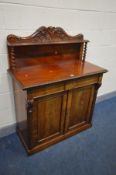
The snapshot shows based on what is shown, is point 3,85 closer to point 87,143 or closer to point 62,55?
point 62,55

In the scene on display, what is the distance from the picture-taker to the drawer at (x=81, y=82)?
152 centimetres

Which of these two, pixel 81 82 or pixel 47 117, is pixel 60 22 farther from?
pixel 47 117

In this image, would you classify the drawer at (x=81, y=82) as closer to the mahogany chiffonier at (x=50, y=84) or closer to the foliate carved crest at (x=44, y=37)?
the mahogany chiffonier at (x=50, y=84)

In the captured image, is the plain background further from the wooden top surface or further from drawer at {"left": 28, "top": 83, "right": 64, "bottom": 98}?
drawer at {"left": 28, "top": 83, "right": 64, "bottom": 98}

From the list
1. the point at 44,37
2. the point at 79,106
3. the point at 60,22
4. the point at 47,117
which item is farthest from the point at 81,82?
the point at 60,22

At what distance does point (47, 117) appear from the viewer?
158 cm

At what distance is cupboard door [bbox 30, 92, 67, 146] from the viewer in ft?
4.81

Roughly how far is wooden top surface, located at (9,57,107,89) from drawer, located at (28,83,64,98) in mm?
68

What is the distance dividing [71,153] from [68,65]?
3.17ft

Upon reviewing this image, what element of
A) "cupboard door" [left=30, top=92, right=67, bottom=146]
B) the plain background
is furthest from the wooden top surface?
the plain background

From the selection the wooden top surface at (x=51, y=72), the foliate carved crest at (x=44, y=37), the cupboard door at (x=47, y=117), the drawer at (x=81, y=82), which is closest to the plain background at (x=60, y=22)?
the foliate carved crest at (x=44, y=37)

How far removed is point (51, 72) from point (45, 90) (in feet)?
0.70

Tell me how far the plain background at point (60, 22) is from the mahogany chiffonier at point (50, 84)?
0.08m

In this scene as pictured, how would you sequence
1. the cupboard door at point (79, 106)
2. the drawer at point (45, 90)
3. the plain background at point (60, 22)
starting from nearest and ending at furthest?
the drawer at point (45, 90)
the plain background at point (60, 22)
the cupboard door at point (79, 106)
